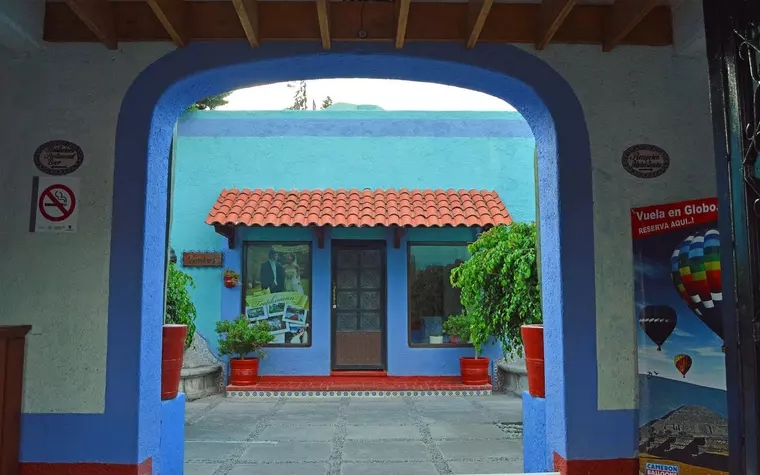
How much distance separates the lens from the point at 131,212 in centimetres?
394

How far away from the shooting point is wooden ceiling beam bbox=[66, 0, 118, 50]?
3.52 m

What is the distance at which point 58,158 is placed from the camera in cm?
396

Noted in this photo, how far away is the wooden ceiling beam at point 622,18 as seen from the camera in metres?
3.60

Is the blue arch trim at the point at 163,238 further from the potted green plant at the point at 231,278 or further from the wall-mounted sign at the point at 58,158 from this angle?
the potted green plant at the point at 231,278

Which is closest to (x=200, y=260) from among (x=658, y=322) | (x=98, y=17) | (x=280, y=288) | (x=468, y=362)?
(x=280, y=288)

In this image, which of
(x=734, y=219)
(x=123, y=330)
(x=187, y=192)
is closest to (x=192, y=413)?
(x=187, y=192)

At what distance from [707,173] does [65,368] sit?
13.5 ft

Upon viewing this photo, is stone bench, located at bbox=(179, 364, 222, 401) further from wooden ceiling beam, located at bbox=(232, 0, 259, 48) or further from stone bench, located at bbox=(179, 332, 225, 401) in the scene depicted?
wooden ceiling beam, located at bbox=(232, 0, 259, 48)

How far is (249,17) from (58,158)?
4.83 ft

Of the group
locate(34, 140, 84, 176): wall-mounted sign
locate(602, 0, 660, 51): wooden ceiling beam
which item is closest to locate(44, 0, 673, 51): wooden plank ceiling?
locate(602, 0, 660, 51): wooden ceiling beam

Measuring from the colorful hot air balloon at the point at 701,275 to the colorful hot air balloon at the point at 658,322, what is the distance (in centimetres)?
13

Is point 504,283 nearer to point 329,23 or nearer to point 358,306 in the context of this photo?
point 329,23

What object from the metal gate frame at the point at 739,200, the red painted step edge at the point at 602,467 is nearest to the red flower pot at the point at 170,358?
the red painted step edge at the point at 602,467

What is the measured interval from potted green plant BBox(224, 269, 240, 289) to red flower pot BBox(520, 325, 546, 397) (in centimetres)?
598
